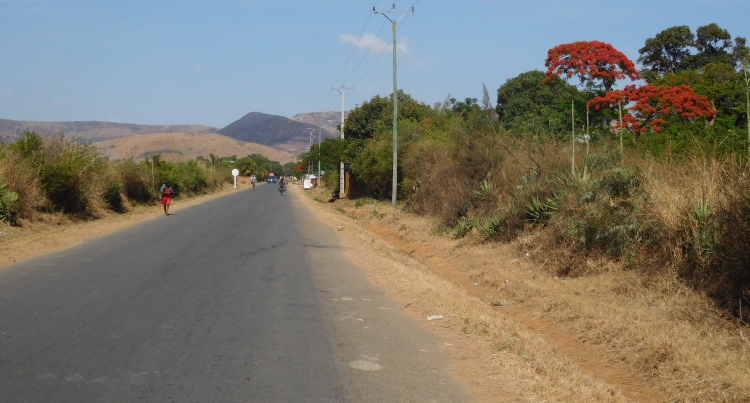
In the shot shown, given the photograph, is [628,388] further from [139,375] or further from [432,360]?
[139,375]

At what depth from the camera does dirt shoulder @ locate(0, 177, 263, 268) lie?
16534 millimetres

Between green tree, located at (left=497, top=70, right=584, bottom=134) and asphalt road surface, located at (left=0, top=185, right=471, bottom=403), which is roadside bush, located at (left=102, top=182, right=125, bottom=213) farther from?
green tree, located at (left=497, top=70, right=584, bottom=134)

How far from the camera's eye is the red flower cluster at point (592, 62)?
114 ft

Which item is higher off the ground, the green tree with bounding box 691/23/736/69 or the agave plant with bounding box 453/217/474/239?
the green tree with bounding box 691/23/736/69

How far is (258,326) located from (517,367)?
3.37 metres

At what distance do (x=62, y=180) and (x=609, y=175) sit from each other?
20.7 meters

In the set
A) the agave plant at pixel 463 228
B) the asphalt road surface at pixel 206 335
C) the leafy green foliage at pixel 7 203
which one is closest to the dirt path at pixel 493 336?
the asphalt road surface at pixel 206 335

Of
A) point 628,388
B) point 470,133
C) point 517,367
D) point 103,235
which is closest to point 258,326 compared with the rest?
point 517,367

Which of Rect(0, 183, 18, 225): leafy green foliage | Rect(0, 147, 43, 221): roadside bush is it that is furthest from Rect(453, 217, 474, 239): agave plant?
Rect(0, 147, 43, 221): roadside bush

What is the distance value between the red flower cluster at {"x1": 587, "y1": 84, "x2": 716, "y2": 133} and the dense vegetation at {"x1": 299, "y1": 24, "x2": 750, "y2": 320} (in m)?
0.06

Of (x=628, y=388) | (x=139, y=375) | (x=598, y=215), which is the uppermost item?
(x=598, y=215)

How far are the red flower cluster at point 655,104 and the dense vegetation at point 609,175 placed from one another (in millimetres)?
56

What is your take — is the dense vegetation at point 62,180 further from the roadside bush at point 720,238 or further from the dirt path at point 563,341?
the roadside bush at point 720,238

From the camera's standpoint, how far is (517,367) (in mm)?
7125
